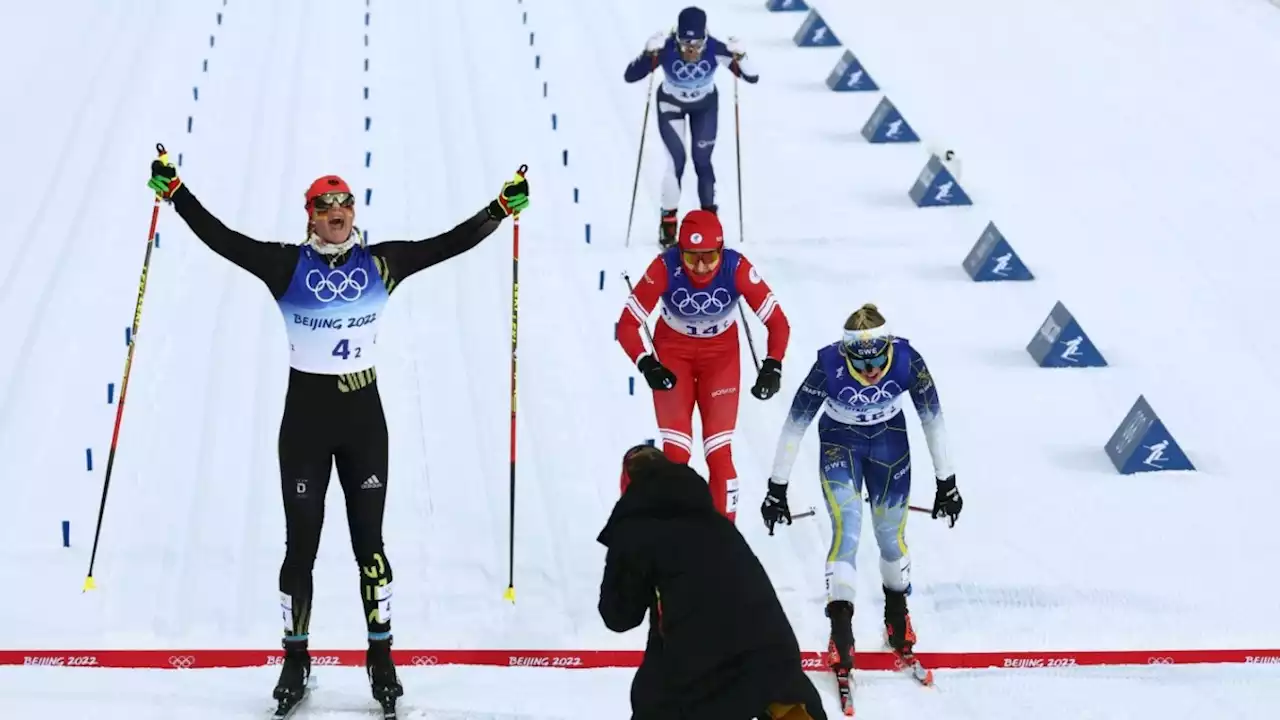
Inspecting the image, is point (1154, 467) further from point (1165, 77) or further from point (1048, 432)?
point (1165, 77)

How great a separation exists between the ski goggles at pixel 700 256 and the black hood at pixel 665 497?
332cm

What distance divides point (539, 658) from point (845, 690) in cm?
142

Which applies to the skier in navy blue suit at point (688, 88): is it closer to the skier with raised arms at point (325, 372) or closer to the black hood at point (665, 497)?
the skier with raised arms at point (325, 372)

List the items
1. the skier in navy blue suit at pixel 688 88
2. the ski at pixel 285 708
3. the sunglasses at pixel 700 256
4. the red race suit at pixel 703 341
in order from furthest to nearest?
1. the skier in navy blue suit at pixel 688 88
2. the red race suit at pixel 703 341
3. the sunglasses at pixel 700 256
4. the ski at pixel 285 708

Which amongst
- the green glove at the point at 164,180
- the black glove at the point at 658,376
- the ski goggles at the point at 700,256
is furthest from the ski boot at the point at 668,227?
the green glove at the point at 164,180

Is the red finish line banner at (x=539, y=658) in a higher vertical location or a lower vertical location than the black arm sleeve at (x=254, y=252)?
lower

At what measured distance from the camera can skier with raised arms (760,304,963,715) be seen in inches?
326

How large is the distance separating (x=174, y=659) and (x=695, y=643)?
11.2 feet

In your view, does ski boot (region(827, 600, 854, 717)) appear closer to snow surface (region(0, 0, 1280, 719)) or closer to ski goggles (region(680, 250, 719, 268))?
snow surface (region(0, 0, 1280, 719))

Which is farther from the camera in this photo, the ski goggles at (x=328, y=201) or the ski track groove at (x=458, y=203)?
the ski track groove at (x=458, y=203)

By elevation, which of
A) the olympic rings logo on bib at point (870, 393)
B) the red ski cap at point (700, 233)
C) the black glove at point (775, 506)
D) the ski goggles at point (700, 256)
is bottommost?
the black glove at point (775, 506)

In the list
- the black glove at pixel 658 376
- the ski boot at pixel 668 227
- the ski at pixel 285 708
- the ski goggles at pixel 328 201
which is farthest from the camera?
the ski boot at pixel 668 227

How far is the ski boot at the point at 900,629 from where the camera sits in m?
8.55

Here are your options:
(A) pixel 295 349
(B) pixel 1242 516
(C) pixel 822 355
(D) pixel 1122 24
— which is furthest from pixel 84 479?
(D) pixel 1122 24
